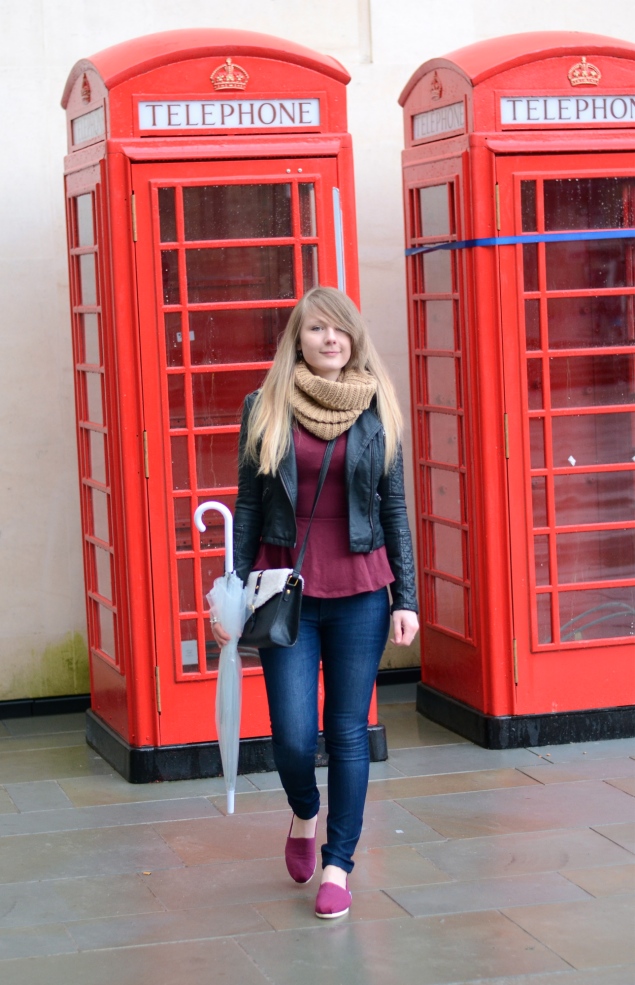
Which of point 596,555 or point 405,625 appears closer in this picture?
point 405,625

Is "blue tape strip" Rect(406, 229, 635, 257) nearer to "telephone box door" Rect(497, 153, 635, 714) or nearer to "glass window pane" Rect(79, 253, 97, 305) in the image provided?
"telephone box door" Rect(497, 153, 635, 714)

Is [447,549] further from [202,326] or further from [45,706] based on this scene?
[45,706]

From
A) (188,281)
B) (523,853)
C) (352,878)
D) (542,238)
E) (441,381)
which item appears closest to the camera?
(352,878)

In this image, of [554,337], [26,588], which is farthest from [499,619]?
[26,588]

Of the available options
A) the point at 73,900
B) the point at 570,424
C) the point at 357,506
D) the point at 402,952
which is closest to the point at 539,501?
the point at 570,424

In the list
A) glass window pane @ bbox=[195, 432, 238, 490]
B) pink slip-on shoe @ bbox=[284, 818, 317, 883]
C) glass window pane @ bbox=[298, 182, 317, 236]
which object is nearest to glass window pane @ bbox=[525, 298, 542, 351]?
glass window pane @ bbox=[298, 182, 317, 236]

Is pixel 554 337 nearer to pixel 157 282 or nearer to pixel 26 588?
pixel 157 282

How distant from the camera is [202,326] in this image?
5355 mm

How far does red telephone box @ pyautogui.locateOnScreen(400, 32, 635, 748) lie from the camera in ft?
18.1

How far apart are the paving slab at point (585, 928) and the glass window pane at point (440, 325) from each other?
8.07 feet

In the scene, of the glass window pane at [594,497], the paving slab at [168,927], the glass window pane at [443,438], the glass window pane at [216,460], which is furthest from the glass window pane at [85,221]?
the paving slab at [168,927]

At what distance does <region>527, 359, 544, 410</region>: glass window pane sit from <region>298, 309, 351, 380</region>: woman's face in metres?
1.74

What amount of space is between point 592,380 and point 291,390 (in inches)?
82.5

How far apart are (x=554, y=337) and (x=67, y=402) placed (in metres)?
2.22
